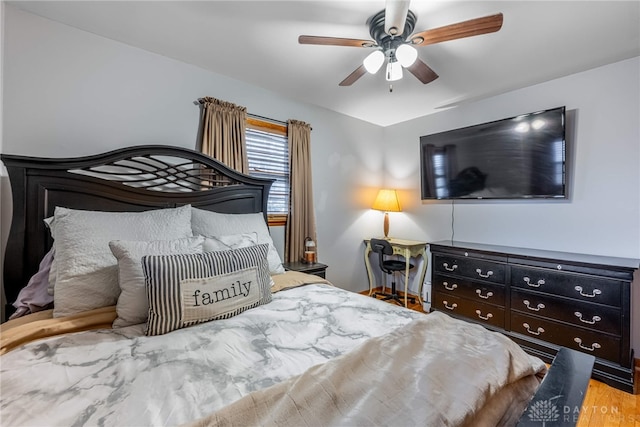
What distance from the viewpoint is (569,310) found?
7.18ft

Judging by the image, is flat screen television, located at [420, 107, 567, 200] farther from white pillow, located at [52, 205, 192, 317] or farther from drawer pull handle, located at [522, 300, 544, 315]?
white pillow, located at [52, 205, 192, 317]

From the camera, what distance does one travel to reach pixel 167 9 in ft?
5.71

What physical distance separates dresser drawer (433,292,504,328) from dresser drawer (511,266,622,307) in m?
0.34

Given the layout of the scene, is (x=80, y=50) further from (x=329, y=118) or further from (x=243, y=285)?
(x=329, y=118)

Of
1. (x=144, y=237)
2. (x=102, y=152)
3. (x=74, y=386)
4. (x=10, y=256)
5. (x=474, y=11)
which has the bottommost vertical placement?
(x=74, y=386)

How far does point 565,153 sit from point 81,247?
143 inches

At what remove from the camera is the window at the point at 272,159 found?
2.86 m

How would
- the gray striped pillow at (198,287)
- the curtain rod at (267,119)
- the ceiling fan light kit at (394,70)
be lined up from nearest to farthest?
1. the gray striped pillow at (198,287)
2. the ceiling fan light kit at (394,70)
3. the curtain rod at (267,119)

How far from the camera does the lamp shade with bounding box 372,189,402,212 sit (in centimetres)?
380

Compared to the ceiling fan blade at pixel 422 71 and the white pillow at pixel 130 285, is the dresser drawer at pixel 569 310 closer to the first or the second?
the ceiling fan blade at pixel 422 71

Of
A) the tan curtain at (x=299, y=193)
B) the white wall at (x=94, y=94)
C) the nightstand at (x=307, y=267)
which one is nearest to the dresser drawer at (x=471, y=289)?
the nightstand at (x=307, y=267)

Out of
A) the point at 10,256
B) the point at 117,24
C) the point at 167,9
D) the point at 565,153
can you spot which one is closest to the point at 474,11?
the point at 565,153

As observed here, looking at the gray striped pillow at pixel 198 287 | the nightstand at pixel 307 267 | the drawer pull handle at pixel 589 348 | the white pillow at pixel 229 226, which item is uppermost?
the white pillow at pixel 229 226

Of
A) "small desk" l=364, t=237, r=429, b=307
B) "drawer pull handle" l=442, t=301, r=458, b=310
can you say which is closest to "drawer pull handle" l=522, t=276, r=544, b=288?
"drawer pull handle" l=442, t=301, r=458, b=310
